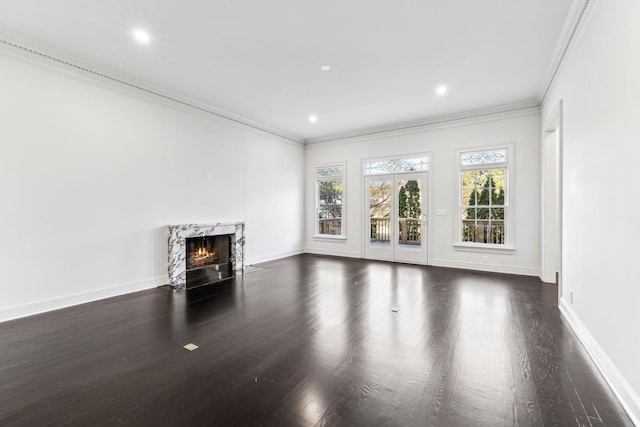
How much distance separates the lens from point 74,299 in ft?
12.4

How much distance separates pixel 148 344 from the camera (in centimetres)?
272

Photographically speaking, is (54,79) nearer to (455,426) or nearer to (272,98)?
(272,98)

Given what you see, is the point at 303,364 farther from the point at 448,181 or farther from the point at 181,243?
the point at 448,181

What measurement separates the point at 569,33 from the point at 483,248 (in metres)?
3.75

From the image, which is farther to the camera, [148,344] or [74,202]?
[74,202]

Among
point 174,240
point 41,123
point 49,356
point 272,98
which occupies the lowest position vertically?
point 49,356

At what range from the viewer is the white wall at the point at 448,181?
5.36 m

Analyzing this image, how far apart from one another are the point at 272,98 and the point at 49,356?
4.43 meters

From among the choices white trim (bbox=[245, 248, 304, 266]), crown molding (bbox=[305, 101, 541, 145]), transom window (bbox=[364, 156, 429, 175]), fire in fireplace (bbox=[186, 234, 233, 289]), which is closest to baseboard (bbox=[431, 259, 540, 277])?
transom window (bbox=[364, 156, 429, 175])

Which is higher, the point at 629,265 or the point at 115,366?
the point at 629,265

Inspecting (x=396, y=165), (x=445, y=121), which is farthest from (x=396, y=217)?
(x=445, y=121)

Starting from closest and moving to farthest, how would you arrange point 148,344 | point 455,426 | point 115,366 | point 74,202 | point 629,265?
point 455,426 → point 629,265 → point 115,366 → point 148,344 → point 74,202

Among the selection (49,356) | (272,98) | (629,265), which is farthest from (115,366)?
(272,98)

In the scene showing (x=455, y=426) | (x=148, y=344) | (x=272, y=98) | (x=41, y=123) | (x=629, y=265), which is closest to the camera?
(x=455, y=426)
